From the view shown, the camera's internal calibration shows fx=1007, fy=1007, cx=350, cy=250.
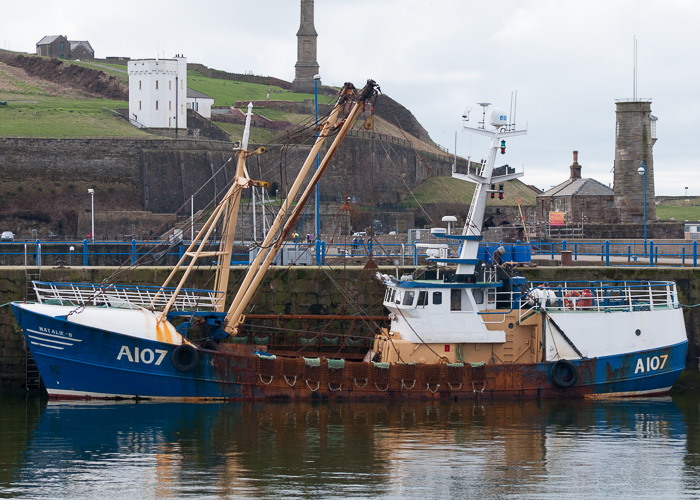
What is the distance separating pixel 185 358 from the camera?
2284 cm

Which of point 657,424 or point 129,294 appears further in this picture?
point 129,294

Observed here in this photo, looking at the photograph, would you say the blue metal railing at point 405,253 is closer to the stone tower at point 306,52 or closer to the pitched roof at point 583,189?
the pitched roof at point 583,189

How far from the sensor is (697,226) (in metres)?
50.8

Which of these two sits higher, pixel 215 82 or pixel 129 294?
pixel 215 82

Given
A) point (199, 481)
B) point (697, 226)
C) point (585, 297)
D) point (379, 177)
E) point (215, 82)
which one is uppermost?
point (215, 82)

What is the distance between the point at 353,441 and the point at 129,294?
28.4 feet

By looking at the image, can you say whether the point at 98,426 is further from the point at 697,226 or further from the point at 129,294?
the point at 697,226

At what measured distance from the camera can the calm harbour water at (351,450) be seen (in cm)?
1667

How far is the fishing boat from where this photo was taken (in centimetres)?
2275

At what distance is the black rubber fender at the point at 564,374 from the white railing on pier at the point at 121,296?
8160 millimetres

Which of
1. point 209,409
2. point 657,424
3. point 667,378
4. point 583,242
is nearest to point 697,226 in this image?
point 583,242

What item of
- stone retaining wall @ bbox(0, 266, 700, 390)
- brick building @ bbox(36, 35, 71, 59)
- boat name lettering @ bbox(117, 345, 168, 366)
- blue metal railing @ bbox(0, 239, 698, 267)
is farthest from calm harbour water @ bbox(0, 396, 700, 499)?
brick building @ bbox(36, 35, 71, 59)

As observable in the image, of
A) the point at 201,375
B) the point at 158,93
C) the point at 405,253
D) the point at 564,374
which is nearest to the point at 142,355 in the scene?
the point at 201,375

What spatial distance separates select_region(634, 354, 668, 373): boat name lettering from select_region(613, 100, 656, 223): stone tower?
28621 mm
